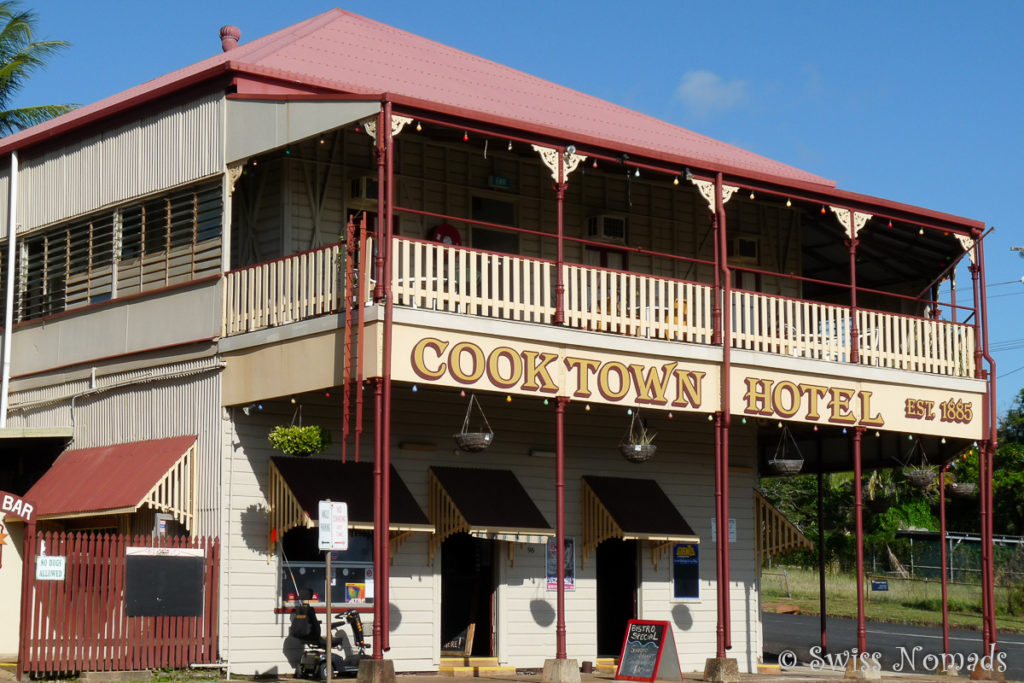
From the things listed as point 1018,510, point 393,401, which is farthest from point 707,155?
point 1018,510

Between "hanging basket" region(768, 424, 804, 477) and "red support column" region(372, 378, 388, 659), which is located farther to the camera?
"hanging basket" region(768, 424, 804, 477)

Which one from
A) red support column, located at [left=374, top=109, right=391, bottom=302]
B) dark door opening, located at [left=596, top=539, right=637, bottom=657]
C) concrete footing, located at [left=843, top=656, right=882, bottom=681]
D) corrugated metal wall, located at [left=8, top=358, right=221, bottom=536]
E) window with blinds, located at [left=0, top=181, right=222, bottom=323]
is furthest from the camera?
dark door opening, located at [left=596, top=539, right=637, bottom=657]

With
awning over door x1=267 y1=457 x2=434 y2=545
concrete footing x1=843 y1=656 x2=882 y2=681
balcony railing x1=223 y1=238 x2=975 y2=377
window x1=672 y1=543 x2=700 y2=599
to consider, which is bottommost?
concrete footing x1=843 y1=656 x2=882 y2=681

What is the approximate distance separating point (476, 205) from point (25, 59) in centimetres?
1945

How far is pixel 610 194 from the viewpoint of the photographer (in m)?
24.9

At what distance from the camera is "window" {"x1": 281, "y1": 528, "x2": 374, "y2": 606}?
20.2 metres

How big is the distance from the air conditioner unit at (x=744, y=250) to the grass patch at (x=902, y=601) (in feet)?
52.9

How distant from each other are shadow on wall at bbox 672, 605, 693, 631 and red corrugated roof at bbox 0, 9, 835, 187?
23.5ft

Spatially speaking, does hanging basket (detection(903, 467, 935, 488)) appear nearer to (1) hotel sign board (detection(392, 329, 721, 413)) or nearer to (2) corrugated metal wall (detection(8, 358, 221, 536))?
(1) hotel sign board (detection(392, 329, 721, 413))

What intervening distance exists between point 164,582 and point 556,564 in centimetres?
681

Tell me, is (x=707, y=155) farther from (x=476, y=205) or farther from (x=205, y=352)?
(x=205, y=352)

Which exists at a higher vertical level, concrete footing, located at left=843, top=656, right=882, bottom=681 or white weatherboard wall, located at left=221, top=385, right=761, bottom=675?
white weatherboard wall, located at left=221, top=385, right=761, bottom=675

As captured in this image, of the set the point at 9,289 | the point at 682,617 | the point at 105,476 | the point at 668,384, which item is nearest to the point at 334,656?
the point at 105,476

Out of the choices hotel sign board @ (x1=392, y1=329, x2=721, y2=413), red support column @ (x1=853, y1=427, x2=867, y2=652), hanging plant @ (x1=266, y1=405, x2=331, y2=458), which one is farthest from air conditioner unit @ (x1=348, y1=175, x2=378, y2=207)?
red support column @ (x1=853, y1=427, x2=867, y2=652)
